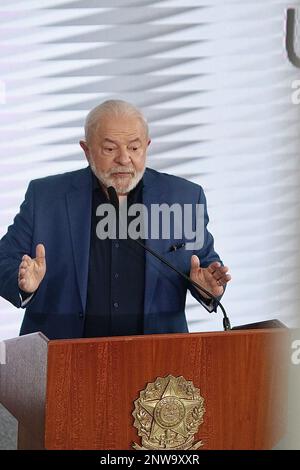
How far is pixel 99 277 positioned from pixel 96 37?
788mm

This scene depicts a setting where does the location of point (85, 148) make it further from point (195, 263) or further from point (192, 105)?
point (195, 263)

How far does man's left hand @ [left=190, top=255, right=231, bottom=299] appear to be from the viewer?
2852 mm

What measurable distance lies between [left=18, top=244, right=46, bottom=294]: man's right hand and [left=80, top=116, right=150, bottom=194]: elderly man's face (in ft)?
1.11

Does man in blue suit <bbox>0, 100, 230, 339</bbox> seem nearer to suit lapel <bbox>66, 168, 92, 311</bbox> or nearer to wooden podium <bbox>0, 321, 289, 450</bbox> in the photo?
suit lapel <bbox>66, 168, 92, 311</bbox>

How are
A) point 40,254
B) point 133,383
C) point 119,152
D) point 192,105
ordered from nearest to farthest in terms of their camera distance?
point 133,383
point 40,254
point 119,152
point 192,105

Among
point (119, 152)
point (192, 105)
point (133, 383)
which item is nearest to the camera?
point (133, 383)

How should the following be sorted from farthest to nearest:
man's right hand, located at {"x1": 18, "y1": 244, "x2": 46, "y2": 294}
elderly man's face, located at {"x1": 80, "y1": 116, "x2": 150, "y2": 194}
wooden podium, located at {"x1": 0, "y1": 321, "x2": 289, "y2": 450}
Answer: elderly man's face, located at {"x1": 80, "y1": 116, "x2": 150, "y2": 194}
man's right hand, located at {"x1": 18, "y1": 244, "x2": 46, "y2": 294}
wooden podium, located at {"x1": 0, "y1": 321, "x2": 289, "y2": 450}

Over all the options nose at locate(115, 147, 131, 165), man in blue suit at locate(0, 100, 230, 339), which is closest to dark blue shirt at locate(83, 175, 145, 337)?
man in blue suit at locate(0, 100, 230, 339)

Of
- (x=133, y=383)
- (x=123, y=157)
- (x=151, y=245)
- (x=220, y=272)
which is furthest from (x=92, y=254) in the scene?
(x=133, y=383)

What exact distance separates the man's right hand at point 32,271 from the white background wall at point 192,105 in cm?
21

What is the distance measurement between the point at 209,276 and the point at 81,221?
476 mm

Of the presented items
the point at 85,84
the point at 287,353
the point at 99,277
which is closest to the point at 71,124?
the point at 85,84

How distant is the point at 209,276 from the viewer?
288 centimetres

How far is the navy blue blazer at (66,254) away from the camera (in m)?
3.03
